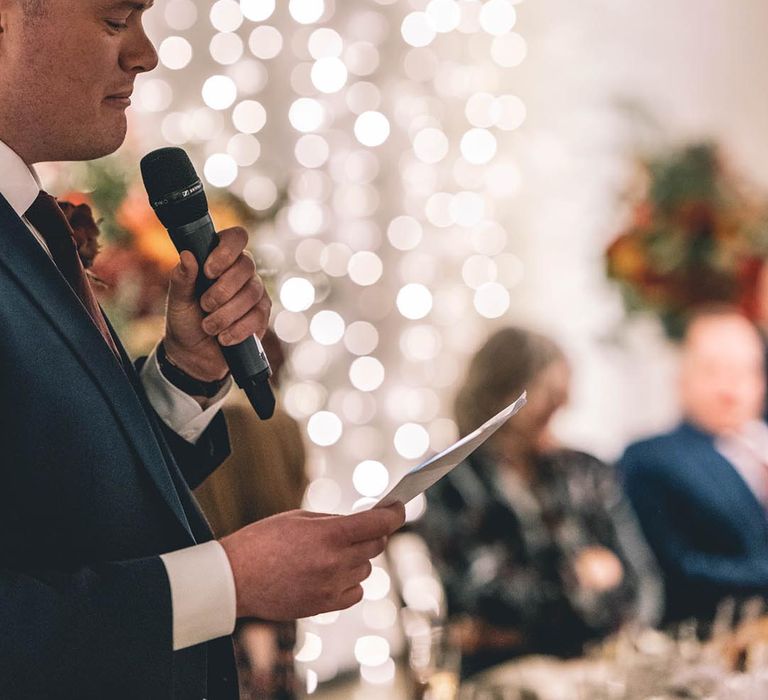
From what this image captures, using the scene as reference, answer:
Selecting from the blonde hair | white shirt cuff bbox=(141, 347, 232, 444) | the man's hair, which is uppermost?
the man's hair

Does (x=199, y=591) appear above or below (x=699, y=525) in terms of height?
above

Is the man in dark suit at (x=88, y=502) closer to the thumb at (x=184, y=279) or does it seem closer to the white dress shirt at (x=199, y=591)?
the white dress shirt at (x=199, y=591)

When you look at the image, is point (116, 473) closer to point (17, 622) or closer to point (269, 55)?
point (17, 622)

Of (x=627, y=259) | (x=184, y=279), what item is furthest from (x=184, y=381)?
(x=627, y=259)

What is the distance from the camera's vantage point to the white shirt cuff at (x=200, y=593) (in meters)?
0.97

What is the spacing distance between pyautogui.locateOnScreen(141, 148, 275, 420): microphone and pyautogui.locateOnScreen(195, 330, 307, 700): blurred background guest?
1.28 metres

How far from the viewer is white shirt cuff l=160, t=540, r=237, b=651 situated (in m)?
0.97

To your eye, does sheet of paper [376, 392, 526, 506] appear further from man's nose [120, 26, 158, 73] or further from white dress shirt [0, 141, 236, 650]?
man's nose [120, 26, 158, 73]

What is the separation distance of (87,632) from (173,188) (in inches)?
20.1

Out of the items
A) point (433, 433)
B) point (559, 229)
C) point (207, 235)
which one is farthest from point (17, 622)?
point (559, 229)

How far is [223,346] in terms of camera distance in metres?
1.20

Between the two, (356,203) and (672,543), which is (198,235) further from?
(356,203)

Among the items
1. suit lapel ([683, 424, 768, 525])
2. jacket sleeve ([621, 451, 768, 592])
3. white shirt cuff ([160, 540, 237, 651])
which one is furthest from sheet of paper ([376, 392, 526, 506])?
suit lapel ([683, 424, 768, 525])

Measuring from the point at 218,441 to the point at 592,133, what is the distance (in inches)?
171
